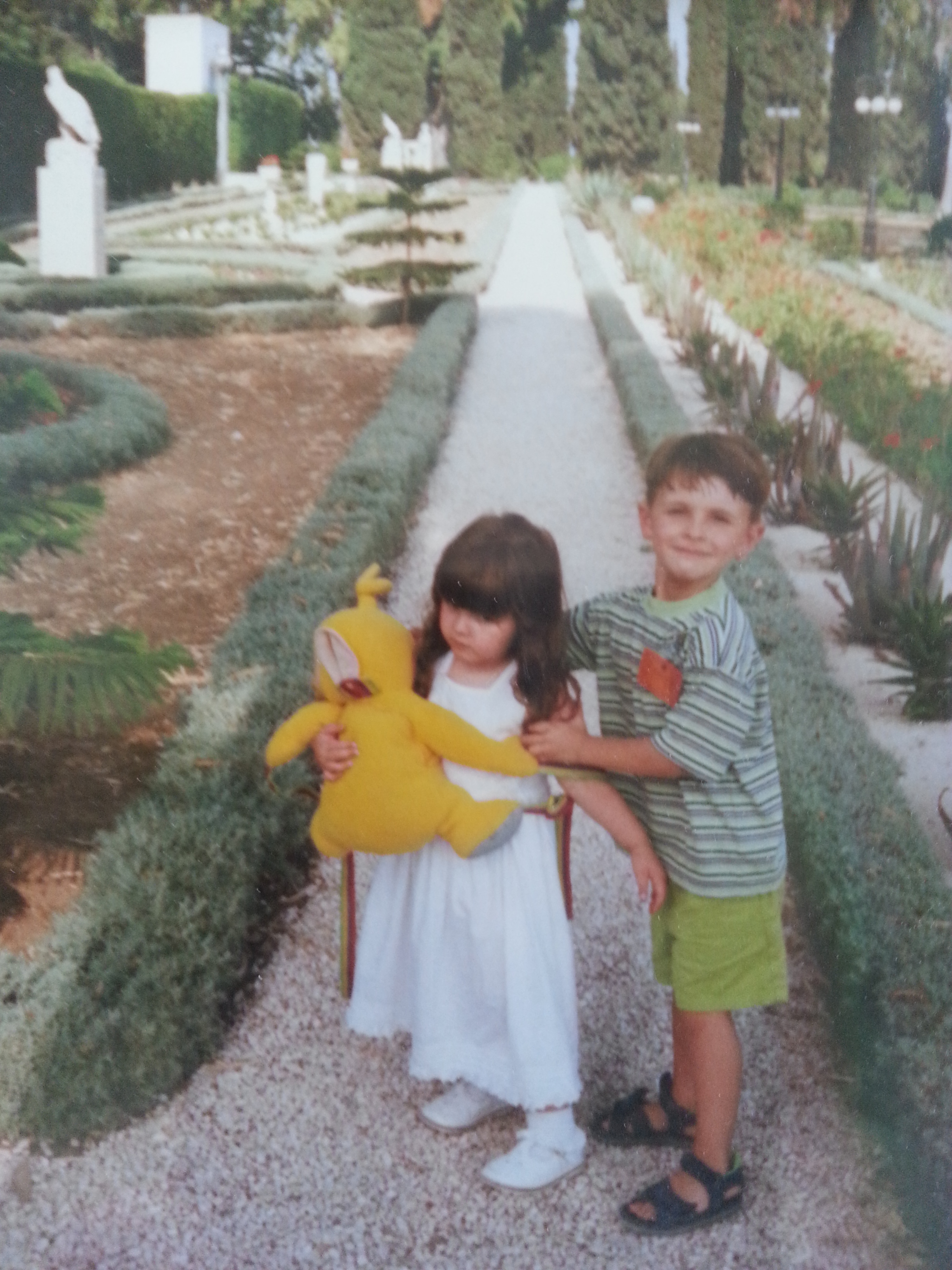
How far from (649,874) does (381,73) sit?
4.75 ft

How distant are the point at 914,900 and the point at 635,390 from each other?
4.40 feet

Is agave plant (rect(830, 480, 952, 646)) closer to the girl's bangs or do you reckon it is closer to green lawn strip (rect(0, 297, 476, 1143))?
green lawn strip (rect(0, 297, 476, 1143))

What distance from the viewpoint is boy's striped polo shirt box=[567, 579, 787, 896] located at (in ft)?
5.65

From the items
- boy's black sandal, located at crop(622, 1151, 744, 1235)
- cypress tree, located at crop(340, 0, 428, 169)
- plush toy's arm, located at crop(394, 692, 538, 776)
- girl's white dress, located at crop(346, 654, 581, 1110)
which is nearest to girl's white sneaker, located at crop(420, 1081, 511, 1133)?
girl's white dress, located at crop(346, 654, 581, 1110)

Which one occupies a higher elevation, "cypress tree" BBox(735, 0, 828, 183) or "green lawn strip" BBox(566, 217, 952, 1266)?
Answer: "cypress tree" BBox(735, 0, 828, 183)

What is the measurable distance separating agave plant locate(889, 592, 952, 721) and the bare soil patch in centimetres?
153

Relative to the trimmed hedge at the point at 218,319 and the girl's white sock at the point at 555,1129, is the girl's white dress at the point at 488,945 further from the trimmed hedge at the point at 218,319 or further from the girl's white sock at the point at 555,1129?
the trimmed hedge at the point at 218,319

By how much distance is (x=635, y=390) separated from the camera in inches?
114

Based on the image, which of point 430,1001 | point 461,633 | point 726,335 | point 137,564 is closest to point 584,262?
point 726,335

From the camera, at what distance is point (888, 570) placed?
356 cm

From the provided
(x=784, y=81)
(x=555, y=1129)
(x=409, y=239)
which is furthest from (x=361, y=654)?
(x=784, y=81)

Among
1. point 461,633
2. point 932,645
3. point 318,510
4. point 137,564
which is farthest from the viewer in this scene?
point 932,645

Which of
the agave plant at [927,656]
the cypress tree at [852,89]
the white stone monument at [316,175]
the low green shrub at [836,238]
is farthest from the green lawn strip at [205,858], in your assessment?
the agave plant at [927,656]

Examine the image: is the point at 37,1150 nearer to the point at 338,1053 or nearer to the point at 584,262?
the point at 338,1053
